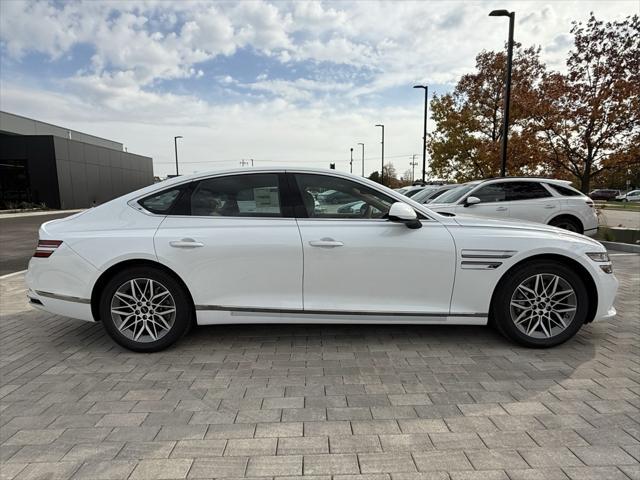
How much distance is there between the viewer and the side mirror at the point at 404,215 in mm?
3359

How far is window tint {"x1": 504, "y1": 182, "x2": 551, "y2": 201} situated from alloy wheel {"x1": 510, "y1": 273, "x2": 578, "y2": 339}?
18.3 ft

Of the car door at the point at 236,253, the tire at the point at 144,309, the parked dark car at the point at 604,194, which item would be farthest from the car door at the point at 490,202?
the parked dark car at the point at 604,194

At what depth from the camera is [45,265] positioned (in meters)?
3.54

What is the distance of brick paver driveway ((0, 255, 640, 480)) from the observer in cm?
217

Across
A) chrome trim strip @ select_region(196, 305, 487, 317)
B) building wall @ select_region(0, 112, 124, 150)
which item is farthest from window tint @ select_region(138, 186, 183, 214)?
building wall @ select_region(0, 112, 124, 150)

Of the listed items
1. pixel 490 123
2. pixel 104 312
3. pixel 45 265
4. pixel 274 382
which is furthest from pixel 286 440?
pixel 490 123

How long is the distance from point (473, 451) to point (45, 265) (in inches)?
145

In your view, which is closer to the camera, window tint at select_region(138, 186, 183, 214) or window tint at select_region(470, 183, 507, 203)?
window tint at select_region(138, 186, 183, 214)

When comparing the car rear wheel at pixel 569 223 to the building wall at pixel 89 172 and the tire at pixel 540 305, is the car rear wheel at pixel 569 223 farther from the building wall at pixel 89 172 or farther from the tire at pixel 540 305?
the building wall at pixel 89 172

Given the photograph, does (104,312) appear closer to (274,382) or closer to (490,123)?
(274,382)

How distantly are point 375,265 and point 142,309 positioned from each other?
6.89ft

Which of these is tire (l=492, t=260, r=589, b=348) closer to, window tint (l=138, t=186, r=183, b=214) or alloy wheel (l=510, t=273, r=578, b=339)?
alloy wheel (l=510, t=273, r=578, b=339)

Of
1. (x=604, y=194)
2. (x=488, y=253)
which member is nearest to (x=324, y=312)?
(x=488, y=253)

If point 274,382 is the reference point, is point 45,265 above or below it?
above
